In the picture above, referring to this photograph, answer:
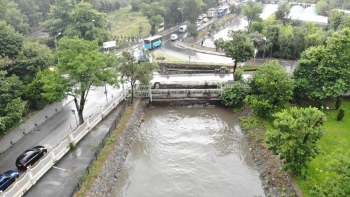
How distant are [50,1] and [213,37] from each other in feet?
154

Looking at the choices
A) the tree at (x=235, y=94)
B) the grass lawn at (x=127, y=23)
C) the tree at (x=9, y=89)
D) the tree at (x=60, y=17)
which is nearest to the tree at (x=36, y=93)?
the tree at (x=9, y=89)

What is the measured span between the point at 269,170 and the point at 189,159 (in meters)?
7.95

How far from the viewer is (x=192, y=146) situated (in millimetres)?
30703

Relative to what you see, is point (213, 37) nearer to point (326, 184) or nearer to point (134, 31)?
point (134, 31)

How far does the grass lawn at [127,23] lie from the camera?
3039 inches

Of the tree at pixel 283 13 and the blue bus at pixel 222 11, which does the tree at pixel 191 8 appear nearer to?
the tree at pixel 283 13

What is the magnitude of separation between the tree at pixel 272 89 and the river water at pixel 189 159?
414 cm

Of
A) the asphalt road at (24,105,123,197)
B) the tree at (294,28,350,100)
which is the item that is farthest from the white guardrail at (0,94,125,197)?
the tree at (294,28,350,100)

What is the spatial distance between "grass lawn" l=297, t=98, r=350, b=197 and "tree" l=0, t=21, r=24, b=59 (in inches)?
1535

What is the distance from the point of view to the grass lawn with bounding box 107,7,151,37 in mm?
77188

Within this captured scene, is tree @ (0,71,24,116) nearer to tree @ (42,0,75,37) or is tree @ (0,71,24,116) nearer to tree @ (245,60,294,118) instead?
tree @ (42,0,75,37)

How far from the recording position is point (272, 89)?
3136 centimetres

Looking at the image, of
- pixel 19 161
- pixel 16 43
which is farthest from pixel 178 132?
pixel 16 43

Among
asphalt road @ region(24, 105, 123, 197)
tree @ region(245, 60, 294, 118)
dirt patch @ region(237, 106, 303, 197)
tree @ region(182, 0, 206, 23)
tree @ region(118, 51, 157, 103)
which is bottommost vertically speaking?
dirt patch @ region(237, 106, 303, 197)
